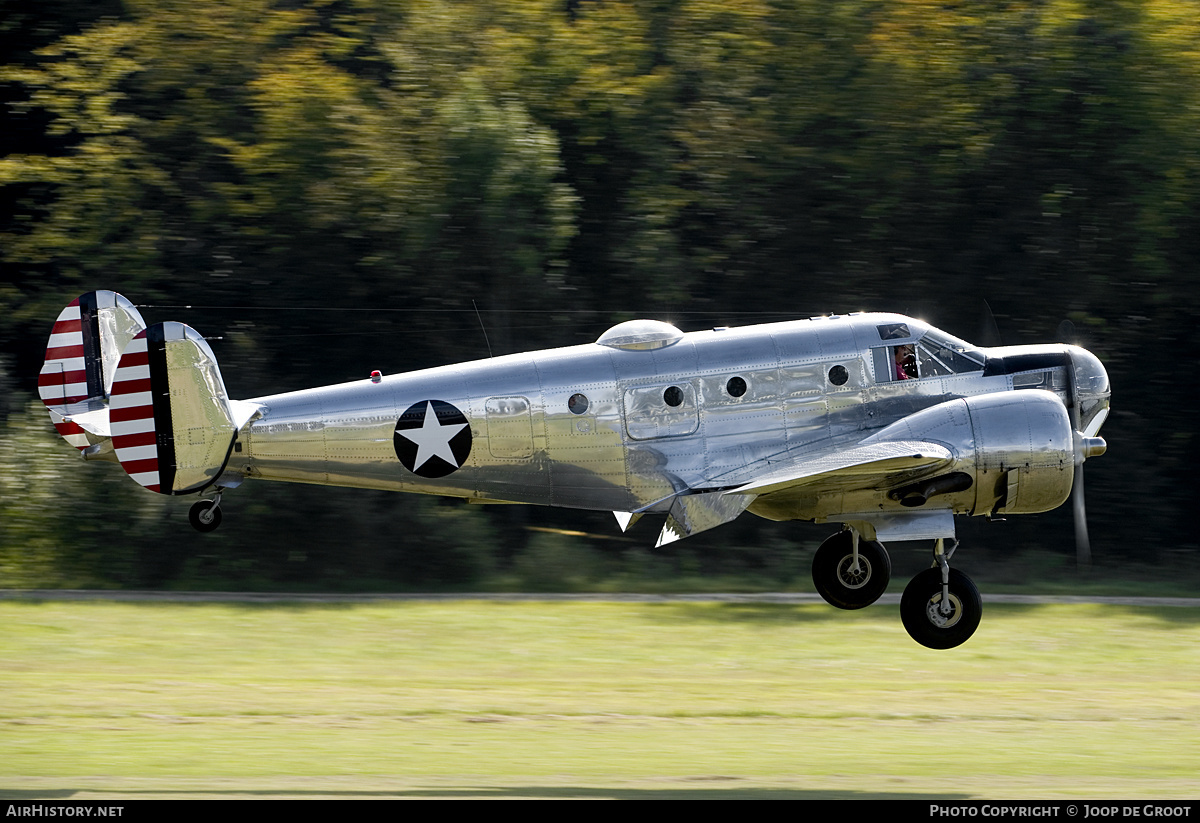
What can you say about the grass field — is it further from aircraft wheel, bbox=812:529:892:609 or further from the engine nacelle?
the engine nacelle

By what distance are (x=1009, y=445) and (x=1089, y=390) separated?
173 centimetres

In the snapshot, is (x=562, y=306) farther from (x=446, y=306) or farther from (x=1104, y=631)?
(x=1104, y=631)

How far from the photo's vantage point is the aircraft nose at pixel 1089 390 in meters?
15.6

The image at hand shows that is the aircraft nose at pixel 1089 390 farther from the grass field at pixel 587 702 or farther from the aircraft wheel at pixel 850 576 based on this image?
the grass field at pixel 587 702

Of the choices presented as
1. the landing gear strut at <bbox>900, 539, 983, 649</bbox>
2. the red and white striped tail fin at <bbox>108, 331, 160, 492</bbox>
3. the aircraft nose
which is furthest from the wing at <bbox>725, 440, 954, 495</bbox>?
the red and white striped tail fin at <bbox>108, 331, 160, 492</bbox>

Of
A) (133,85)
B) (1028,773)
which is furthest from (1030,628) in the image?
(133,85)

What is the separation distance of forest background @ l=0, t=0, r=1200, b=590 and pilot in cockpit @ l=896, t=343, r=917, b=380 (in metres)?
12.8

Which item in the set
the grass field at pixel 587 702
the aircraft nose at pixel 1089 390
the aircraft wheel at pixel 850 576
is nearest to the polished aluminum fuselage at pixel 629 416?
the aircraft nose at pixel 1089 390

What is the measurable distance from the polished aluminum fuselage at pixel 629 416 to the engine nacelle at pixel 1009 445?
101 millimetres

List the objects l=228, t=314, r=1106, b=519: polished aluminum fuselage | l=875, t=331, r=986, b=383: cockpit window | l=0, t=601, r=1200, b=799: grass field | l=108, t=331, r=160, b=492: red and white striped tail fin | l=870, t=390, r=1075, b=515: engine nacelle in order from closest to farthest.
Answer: l=108, t=331, r=160, b=492: red and white striped tail fin → l=870, t=390, r=1075, b=515: engine nacelle → l=228, t=314, r=1106, b=519: polished aluminum fuselage → l=0, t=601, r=1200, b=799: grass field → l=875, t=331, r=986, b=383: cockpit window

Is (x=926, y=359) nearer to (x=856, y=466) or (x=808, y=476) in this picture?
(x=856, y=466)

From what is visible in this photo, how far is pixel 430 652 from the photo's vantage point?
2303 cm

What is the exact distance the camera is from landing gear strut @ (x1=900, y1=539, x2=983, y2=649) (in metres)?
15.6

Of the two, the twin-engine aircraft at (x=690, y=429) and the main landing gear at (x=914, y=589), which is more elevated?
the twin-engine aircraft at (x=690, y=429)
